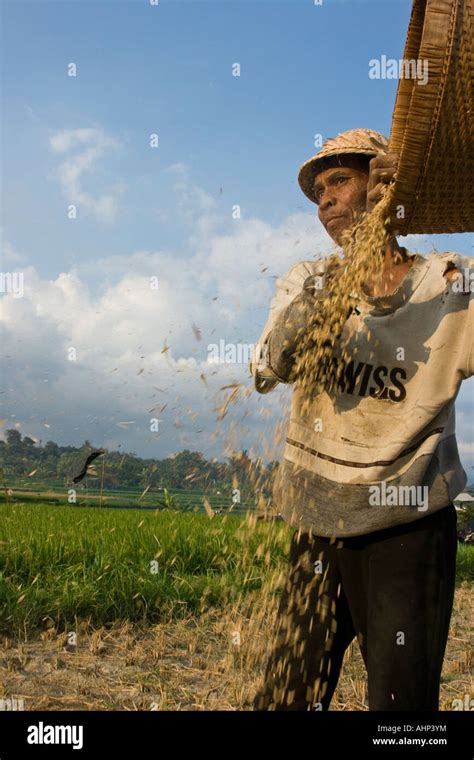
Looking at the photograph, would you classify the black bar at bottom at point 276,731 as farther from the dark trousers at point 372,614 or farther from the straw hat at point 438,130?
the straw hat at point 438,130

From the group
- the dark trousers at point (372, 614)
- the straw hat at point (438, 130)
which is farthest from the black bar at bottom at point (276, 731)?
the straw hat at point (438, 130)

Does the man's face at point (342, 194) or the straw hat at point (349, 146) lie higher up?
the straw hat at point (349, 146)

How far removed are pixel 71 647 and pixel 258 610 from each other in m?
1.42

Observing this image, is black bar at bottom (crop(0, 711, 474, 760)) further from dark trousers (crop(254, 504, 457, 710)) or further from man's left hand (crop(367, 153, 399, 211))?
man's left hand (crop(367, 153, 399, 211))

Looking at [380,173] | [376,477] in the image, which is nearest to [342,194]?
[380,173]

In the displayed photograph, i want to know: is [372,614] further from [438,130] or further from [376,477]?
[438,130]

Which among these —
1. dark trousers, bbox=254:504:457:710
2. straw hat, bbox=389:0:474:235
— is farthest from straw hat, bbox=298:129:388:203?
dark trousers, bbox=254:504:457:710

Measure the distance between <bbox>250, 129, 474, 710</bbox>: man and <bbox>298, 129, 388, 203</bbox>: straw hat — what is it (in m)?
0.24

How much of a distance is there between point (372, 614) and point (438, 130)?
1.32 metres

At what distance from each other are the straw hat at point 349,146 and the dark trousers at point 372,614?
3.86 feet

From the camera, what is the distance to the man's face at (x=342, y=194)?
7.18 feet

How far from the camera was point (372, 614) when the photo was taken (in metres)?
1.86

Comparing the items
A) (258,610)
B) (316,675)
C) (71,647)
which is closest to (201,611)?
(258,610)

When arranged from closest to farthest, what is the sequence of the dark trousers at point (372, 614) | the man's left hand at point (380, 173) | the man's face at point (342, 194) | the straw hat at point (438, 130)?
1. the straw hat at point (438, 130)
2. the dark trousers at point (372, 614)
3. the man's left hand at point (380, 173)
4. the man's face at point (342, 194)
